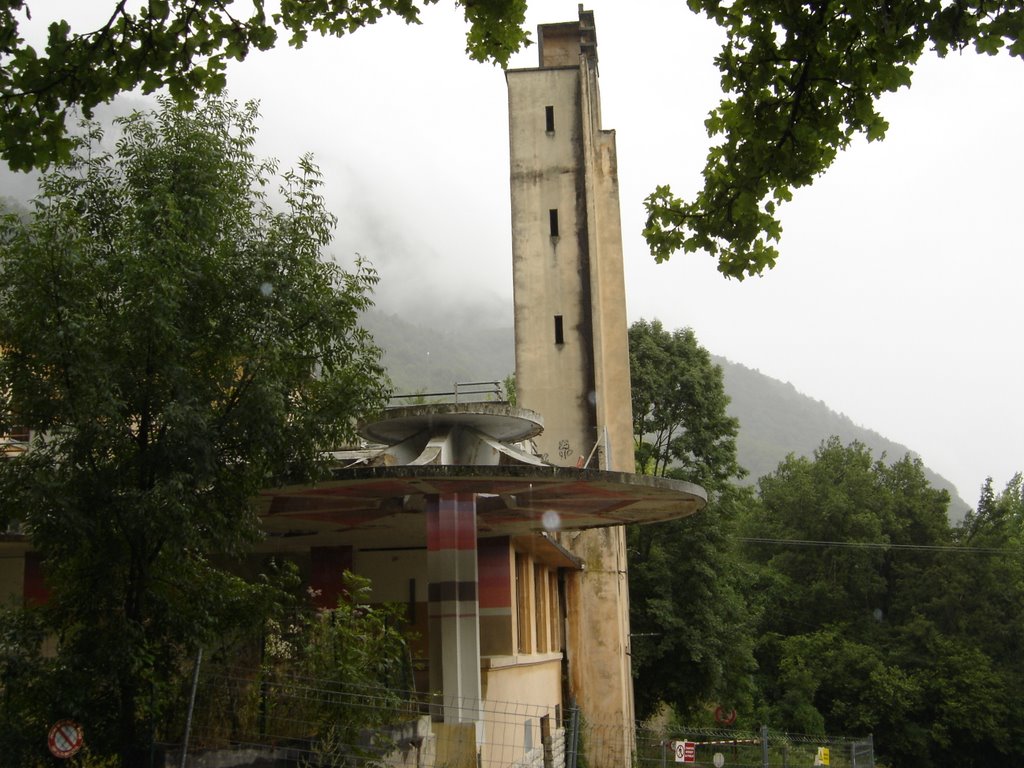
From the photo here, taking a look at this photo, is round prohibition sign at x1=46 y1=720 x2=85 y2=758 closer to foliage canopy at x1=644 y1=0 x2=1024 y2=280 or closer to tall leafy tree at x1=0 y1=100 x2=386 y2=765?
tall leafy tree at x1=0 y1=100 x2=386 y2=765

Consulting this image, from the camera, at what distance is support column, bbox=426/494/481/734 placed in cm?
1639

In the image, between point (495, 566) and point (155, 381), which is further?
point (495, 566)

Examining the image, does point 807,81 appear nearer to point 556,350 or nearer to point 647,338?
point 556,350

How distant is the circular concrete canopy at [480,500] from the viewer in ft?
48.9

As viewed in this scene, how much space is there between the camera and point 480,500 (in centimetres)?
1802

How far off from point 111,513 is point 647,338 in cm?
3118

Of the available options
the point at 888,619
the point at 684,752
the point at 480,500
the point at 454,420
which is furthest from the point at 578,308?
the point at 888,619

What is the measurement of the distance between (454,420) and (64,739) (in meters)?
9.03

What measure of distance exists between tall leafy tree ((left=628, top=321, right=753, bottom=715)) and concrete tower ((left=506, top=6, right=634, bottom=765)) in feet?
15.7

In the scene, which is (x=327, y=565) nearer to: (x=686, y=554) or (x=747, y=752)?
(x=686, y=554)

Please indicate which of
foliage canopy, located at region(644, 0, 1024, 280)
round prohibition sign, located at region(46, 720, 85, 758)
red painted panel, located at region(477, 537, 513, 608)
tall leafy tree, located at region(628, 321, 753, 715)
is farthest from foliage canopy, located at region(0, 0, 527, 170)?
tall leafy tree, located at region(628, 321, 753, 715)

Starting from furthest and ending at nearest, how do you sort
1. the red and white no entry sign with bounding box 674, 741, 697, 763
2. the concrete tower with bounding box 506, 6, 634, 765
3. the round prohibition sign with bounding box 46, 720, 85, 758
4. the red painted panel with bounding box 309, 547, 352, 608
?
the concrete tower with bounding box 506, 6, 634, 765 < the red painted panel with bounding box 309, 547, 352, 608 < the red and white no entry sign with bounding box 674, 741, 697, 763 < the round prohibition sign with bounding box 46, 720, 85, 758

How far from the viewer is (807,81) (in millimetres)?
6285

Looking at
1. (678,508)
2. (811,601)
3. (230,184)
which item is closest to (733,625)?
(811,601)
